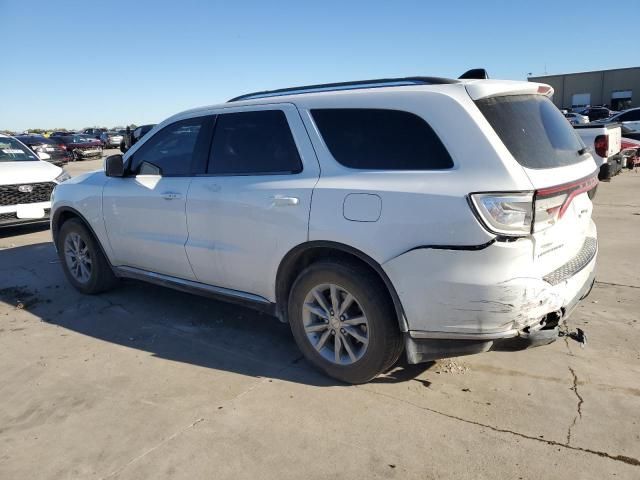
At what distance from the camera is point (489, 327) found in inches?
111

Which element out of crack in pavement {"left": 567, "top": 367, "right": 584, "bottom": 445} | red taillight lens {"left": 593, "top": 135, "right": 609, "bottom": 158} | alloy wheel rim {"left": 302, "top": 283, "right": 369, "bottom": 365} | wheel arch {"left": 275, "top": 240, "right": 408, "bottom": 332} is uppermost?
red taillight lens {"left": 593, "top": 135, "right": 609, "bottom": 158}

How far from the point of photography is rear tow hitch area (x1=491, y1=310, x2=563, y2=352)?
2863mm

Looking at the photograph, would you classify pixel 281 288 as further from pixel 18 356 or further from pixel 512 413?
pixel 18 356

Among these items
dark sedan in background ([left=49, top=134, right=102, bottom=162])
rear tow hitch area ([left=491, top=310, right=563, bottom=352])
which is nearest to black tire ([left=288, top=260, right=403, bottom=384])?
rear tow hitch area ([left=491, top=310, right=563, bottom=352])

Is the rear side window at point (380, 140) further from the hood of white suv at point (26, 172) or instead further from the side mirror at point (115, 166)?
the hood of white suv at point (26, 172)

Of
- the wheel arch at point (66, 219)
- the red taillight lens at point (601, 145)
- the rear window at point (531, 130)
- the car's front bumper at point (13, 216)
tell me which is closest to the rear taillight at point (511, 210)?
the rear window at point (531, 130)

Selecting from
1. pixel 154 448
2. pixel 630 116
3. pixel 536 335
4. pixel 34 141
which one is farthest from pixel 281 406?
pixel 34 141

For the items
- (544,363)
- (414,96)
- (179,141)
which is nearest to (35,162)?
(179,141)

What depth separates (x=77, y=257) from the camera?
5418 millimetres

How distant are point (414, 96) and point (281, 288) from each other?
60.3 inches

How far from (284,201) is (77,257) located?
303cm

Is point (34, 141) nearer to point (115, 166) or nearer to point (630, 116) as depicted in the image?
point (115, 166)

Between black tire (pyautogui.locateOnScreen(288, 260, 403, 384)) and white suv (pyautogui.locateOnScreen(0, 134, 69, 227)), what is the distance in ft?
21.9

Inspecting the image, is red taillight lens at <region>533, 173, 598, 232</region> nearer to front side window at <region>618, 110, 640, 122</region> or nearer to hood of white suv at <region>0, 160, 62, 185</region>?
hood of white suv at <region>0, 160, 62, 185</region>
